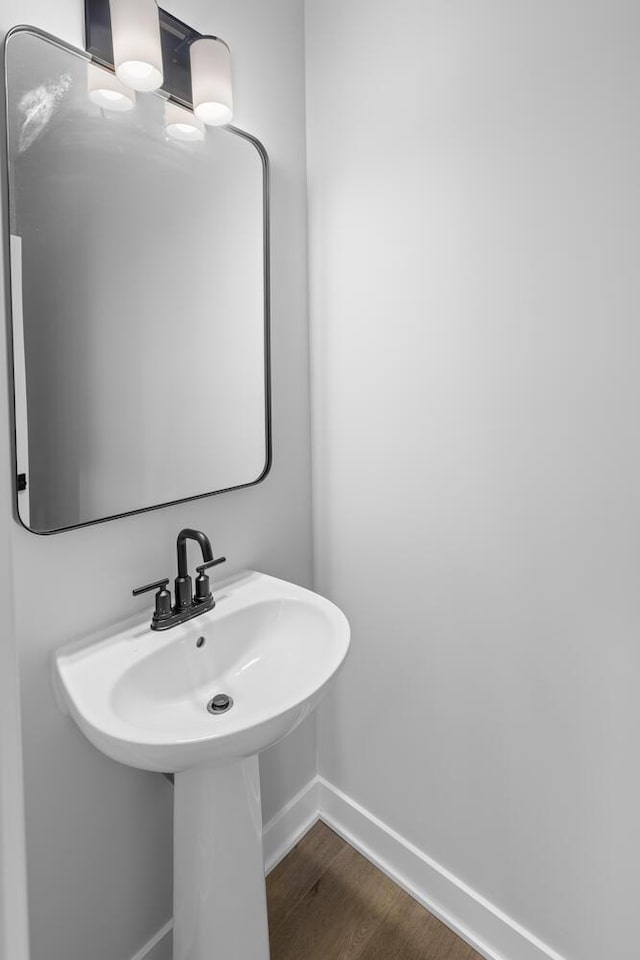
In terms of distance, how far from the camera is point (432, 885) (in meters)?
1.45

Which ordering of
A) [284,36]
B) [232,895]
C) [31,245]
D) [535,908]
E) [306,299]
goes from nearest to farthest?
[31,245] < [232,895] < [535,908] < [284,36] < [306,299]

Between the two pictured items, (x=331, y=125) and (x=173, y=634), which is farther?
(x=331, y=125)

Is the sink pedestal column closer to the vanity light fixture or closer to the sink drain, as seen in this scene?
the sink drain

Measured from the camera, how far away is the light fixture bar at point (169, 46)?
1010mm

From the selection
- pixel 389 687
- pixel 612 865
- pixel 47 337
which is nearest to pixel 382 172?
pixel 47 337

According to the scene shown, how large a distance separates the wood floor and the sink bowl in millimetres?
743

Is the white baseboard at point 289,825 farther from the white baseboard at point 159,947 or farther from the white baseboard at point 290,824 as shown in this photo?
the white baseboard at point 159,947

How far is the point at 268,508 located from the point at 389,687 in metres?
0.59

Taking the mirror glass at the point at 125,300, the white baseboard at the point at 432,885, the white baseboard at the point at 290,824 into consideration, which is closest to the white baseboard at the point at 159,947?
the white baseboard at the point at 290,824

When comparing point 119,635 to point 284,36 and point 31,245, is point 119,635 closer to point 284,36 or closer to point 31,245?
point 31,245

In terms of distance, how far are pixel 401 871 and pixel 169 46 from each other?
210cm

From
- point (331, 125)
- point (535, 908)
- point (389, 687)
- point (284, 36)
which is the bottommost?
point (535, 908)

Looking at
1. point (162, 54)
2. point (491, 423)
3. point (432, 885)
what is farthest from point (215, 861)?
point (162, 54)

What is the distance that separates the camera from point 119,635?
1.11m
